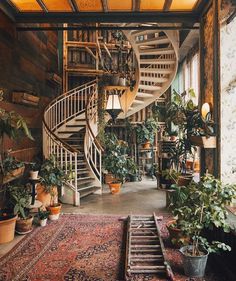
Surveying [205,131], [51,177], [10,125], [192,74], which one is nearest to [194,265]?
[205,131]

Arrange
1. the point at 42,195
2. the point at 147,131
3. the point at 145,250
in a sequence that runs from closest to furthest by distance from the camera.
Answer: the point at 145,250 < the point at 42,195 < the point at 147,131

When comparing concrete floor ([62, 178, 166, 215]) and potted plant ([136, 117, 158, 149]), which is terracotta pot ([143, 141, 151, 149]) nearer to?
potted plant ([136, 117, 158, 149])

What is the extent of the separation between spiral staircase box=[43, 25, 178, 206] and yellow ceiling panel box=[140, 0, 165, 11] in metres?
1.52

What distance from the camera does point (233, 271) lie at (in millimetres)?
2578

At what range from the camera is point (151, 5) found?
3.83m

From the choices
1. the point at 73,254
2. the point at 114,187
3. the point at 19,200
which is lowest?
the point at 73,254

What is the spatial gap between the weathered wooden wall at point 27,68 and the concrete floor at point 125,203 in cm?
154

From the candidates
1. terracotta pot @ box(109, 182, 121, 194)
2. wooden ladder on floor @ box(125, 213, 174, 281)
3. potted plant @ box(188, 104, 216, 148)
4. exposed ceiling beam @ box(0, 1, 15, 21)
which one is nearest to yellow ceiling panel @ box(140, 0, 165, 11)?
potted plant @ box(188, 104, 216, 148)

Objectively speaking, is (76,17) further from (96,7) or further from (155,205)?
(155,205)

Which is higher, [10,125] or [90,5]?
[90,5]

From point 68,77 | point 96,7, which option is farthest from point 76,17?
point 68,77

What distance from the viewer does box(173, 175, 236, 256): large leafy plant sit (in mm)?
2547

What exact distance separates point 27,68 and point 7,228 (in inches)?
126

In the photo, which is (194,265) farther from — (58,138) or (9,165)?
(58,138)
